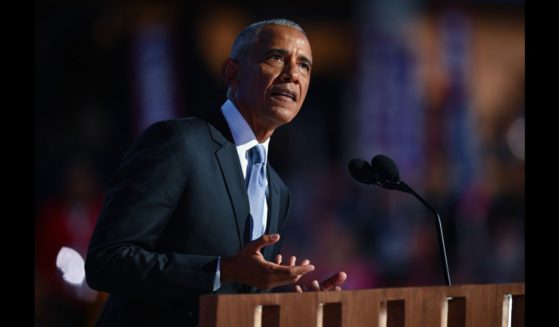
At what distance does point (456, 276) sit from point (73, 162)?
2254mm

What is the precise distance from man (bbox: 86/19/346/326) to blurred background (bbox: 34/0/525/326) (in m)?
2.92

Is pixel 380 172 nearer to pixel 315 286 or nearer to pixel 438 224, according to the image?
pixel 438 224

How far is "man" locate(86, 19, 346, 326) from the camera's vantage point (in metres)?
2.28

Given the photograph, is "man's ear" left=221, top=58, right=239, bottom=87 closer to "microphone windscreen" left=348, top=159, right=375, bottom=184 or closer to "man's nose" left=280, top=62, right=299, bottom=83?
"man's nose" left=280, top=62, right=299, bottom=83

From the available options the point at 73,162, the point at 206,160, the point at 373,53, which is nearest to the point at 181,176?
the point at 206,160

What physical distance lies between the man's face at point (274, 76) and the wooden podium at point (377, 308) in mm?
557

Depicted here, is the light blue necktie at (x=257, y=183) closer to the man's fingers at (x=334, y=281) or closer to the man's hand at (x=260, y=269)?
the man's fingers at (x=334, y=281)

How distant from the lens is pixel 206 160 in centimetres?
249

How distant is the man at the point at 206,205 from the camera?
228 cm

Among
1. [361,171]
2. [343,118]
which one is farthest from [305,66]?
[343,118]

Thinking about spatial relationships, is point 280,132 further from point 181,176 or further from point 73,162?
point 181,176

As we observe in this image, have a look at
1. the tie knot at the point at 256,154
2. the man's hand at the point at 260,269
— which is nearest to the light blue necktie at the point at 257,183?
the tie knot at the point at 256,154

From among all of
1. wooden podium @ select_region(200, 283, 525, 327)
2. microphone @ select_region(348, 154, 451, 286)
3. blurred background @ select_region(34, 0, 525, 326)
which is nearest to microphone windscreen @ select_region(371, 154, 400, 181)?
microphone @ select_region(348, 154, 451, 286)

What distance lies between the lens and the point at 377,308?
85.2 inches
